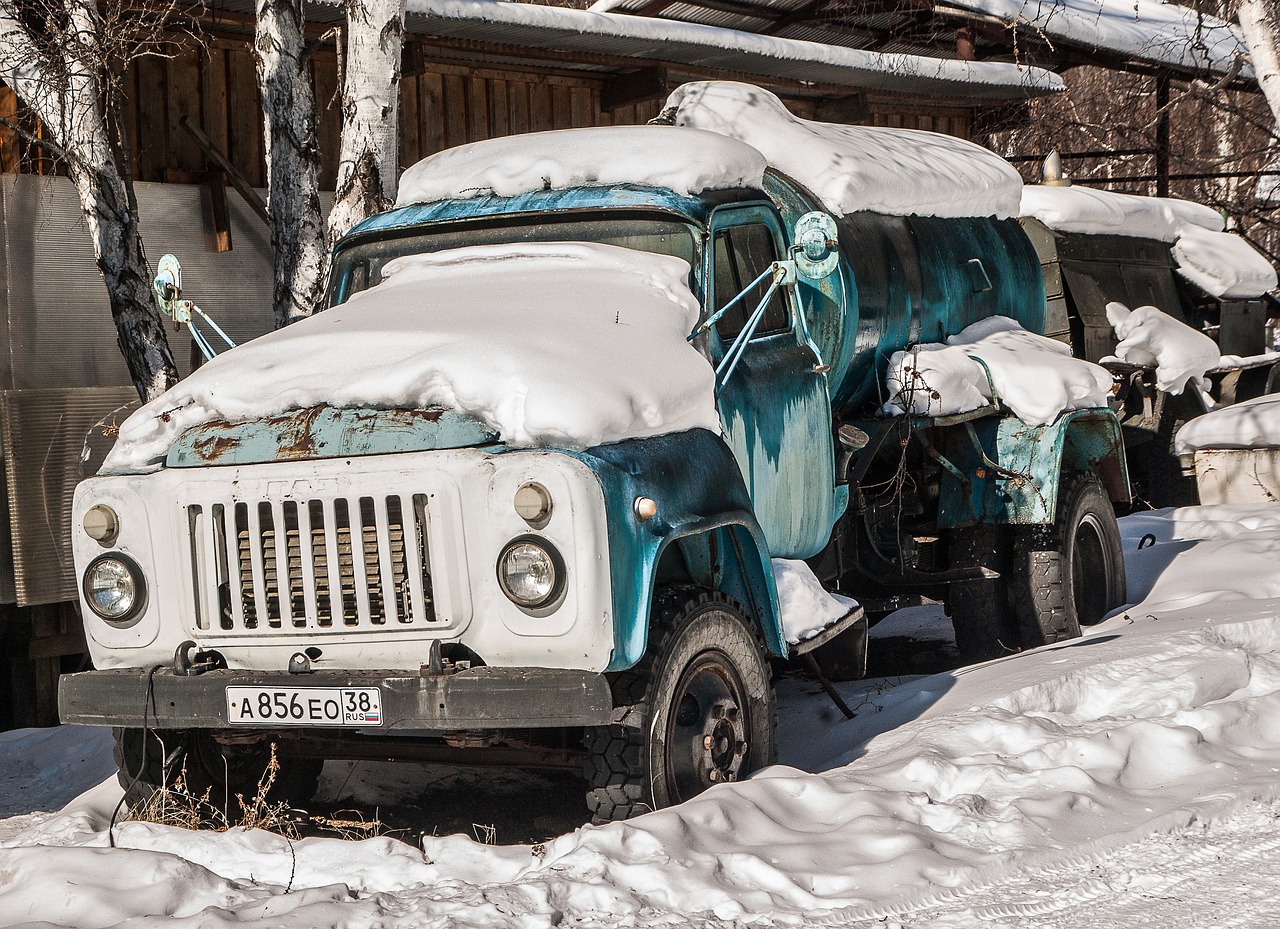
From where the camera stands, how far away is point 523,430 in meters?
4.08

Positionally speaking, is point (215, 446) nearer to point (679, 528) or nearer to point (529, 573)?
point (529, 573)

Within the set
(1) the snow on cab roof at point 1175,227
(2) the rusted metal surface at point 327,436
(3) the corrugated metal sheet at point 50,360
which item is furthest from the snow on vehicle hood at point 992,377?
(3) the corrugated metal sheet at point 50,360

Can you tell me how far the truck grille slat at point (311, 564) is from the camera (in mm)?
4109

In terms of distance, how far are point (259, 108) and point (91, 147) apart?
3293mm

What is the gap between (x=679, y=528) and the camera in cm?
426

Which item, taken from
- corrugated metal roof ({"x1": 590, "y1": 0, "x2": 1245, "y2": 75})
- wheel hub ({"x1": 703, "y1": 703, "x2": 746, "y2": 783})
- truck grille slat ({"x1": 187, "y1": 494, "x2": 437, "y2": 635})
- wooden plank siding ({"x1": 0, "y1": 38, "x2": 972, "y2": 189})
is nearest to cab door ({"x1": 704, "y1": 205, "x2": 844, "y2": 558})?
wheel hub ({"x1": 703, "y1": 703, "x2": 746, "y2": 783})

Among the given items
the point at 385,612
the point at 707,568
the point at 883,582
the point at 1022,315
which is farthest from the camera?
the point at 1022,315

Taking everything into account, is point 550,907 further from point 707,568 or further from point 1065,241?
point 1065,241

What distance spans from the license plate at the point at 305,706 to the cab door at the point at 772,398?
164 cm

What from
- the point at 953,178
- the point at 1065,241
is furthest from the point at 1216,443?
the point at 953,178

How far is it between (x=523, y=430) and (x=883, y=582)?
308 cm

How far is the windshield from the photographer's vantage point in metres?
5.38

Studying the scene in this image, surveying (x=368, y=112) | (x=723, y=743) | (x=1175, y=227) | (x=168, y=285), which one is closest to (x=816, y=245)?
(x=723, y=743)

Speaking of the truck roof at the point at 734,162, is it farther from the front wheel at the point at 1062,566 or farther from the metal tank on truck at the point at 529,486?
the front wheel at the point at 1062,566
